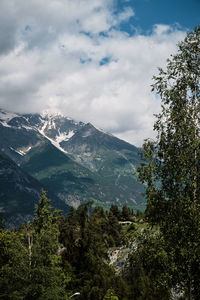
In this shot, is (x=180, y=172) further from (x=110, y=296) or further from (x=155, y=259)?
(x=110, y=296)

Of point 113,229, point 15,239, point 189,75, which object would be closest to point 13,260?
point 15,239

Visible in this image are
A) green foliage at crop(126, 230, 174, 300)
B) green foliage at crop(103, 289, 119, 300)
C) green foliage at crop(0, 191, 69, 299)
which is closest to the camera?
green foliage at crop(126, 230, 174, 300)

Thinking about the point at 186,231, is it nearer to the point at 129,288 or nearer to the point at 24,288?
the point at 129,288

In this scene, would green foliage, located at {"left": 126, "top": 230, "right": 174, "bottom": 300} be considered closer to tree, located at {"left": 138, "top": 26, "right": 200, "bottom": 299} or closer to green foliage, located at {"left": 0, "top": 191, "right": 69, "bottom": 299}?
tree, located at {"left": 138, "top": 26, "right": 200, "bottom": 299}

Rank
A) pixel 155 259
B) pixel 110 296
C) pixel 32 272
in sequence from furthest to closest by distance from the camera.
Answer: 1. pixel 32 272
2. pixel 110 296
3. pixel 155 259

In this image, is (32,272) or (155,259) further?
(32,272)

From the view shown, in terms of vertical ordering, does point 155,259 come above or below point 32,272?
above

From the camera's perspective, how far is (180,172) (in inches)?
628

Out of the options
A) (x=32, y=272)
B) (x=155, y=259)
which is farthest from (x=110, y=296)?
(x=155, y=259)

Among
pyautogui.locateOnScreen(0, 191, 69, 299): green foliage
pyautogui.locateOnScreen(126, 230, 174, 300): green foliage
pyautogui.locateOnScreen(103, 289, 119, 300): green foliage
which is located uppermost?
pyautogui.locateOnScreen(126, 230, 174, 300): green foliage

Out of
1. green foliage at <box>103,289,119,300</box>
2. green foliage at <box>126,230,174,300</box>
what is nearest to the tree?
green foliage at <box>126,230,174,300</box>

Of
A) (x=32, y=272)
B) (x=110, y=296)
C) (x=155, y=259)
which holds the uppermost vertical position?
(x=155, y=259)

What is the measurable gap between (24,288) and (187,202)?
28.6 meters

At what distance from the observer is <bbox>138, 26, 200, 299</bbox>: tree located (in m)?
14.9
